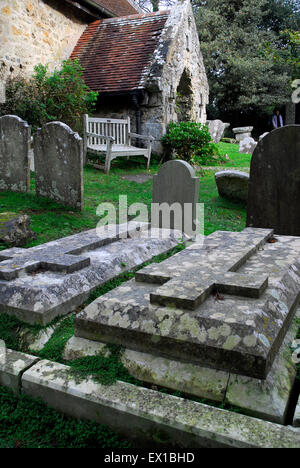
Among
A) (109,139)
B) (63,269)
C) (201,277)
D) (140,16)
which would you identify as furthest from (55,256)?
(140,16)

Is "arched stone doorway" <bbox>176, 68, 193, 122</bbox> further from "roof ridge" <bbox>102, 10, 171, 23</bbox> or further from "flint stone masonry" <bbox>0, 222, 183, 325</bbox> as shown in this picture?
"flint stone masonry" <bbox>0, 222, 183, 325</bbox>

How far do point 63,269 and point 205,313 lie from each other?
1.39m

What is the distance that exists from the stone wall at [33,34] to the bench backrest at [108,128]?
233 centimetres

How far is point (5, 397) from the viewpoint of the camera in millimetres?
2152

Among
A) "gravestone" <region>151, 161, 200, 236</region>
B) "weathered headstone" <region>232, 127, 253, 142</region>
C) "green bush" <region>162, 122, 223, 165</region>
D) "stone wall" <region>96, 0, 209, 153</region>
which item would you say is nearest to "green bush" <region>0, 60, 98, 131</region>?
"stone wall" <region>96, 0, 209, 153</region>

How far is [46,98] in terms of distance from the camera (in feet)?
33.6

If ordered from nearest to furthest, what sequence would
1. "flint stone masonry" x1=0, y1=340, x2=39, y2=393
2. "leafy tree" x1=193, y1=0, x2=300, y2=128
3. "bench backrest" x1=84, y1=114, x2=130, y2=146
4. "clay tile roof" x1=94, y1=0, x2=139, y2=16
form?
1. "flint stone masonry" x1=0, y1=340, x2=39, y2=393
2. "bench backrest" x1=84, y1=114, x2=130, y2=146
3. "clay tile roof" x1=94, y1=0, x2=139, y2=16
4. "leafy tree" x1=193, y1=0, x2=300, y2=128

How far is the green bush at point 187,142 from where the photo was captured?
38.3 ft

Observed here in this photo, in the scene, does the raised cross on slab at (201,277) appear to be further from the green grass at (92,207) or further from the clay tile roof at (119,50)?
the clay tile roof at (119,50)

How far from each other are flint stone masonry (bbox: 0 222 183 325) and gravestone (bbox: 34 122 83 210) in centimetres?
205

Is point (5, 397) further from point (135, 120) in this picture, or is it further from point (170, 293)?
point (135, 120)

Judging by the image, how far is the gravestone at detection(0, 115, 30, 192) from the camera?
6445 millimetres

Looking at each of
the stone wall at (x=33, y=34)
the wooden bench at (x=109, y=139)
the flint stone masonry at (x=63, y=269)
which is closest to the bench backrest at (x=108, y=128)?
the wooden bench at (x=109, y=139)

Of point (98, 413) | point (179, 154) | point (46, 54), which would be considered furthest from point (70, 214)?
point (46, 54)
